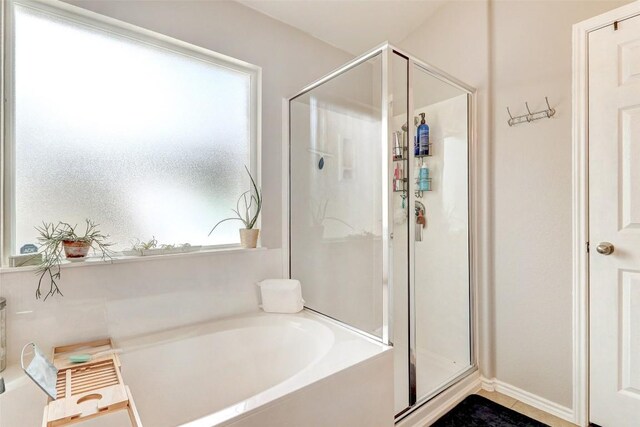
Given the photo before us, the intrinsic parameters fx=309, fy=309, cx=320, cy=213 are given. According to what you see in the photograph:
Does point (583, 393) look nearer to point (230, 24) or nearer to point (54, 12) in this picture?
point (230, 24)

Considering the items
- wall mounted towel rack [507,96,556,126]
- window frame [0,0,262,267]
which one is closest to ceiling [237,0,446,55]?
window frame [0,0,262,267]

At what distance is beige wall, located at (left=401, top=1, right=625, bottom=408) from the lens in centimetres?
174

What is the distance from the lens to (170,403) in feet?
4.84

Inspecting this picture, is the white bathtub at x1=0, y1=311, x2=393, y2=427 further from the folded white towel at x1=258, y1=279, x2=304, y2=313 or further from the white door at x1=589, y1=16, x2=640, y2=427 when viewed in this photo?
the white door at x1=589, y1=16, x2=640, y2=427

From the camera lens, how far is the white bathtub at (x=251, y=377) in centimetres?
111

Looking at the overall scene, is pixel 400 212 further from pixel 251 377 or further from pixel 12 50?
pixel 12 50

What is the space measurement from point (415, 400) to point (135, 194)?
1873 millimetres

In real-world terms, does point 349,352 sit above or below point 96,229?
below

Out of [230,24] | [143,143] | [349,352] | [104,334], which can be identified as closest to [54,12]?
[143,143]

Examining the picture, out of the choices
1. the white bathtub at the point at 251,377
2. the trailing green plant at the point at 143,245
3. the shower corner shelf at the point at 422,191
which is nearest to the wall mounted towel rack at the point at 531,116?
the shower corner shelf at the point at 422,191

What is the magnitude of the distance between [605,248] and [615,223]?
0.44ft

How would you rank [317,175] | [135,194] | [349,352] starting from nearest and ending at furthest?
[349,352]
[135,194]
[317,175]

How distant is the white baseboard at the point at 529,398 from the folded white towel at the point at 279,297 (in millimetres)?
1353

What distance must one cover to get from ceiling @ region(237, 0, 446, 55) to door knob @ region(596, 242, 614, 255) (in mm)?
1926
